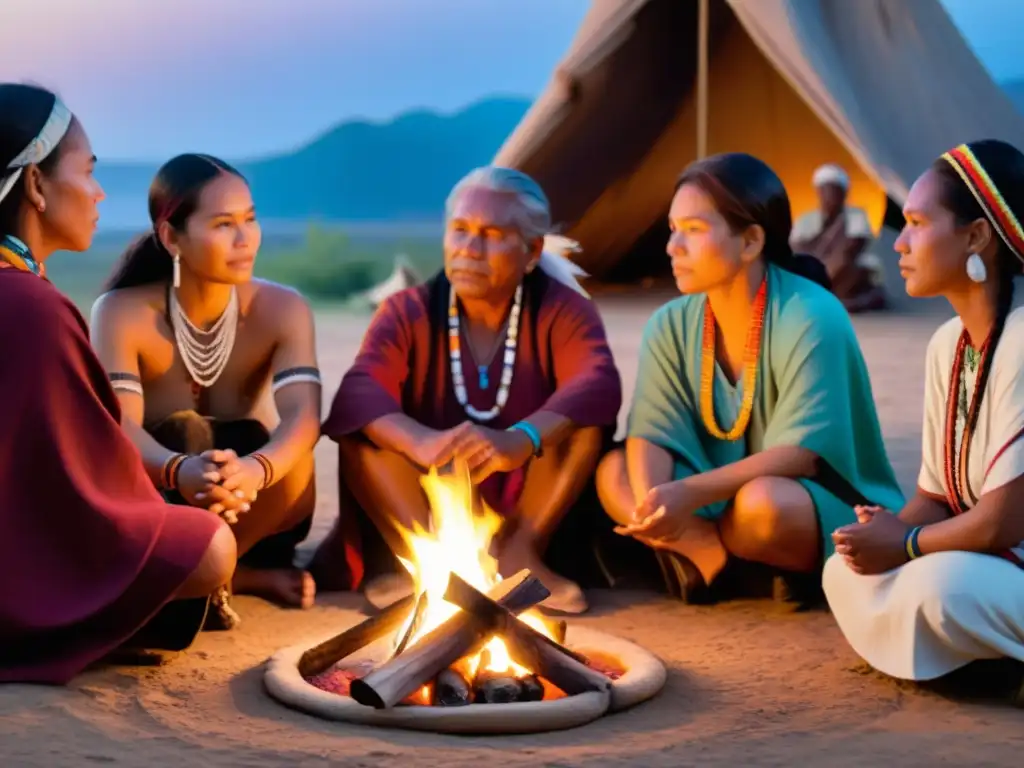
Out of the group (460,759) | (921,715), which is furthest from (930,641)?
(460,759)

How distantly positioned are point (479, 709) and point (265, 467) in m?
1.24

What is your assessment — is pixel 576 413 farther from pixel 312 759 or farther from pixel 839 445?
pixel 312 759

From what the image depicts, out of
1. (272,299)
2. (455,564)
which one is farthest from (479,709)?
(272,299)

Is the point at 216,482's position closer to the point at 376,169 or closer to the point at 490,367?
the point at 490,367

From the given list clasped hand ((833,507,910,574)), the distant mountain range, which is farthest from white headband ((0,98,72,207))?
the distant mountain range

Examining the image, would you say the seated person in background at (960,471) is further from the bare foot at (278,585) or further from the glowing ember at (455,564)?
the bare foot at (278,585)

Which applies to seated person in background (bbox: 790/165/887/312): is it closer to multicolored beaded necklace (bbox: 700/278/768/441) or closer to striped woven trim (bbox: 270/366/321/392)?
multicolored beaded necklace (bbox: 700/278/768/441)

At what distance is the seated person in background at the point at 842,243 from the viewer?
11.6 meters

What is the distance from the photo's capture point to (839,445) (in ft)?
13.5

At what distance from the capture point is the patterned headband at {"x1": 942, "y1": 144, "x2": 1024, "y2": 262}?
10.8 ft

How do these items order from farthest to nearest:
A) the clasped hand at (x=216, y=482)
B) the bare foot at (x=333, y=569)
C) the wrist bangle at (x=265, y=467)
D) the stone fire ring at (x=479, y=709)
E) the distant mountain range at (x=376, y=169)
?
the distant mountain range at (x=376, y=169), the bare foot at (x=333, y=569), the wrist bangle at (x=265, y=467), the clasped hand at (x=216, y=482), the stone fire ring at (x=479, y=709)

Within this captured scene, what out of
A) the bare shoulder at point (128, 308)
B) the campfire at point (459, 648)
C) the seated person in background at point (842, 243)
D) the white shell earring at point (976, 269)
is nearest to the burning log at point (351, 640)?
the campfire at point (459, 648)

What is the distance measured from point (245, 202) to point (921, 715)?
89.4 inches

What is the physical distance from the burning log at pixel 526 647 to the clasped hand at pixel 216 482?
0.89 m
